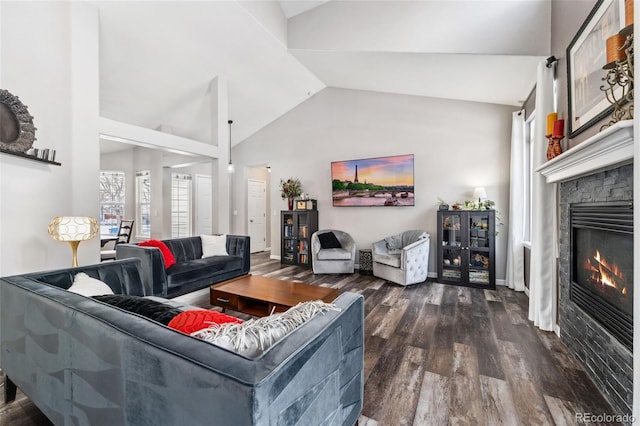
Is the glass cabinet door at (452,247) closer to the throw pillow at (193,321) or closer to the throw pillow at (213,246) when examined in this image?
the throw pillow at (213,246)

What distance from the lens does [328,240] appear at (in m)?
5.10

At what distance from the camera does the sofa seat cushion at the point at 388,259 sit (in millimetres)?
4107

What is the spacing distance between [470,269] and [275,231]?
13.2ft

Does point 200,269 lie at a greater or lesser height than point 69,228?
lesser

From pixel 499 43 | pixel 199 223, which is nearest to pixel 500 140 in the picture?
pixel 499 43

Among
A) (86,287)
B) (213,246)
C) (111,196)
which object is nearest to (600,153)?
(86,287)

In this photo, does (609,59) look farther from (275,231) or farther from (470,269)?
(275,231)

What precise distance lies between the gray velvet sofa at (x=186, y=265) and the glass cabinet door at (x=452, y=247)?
9.88ft

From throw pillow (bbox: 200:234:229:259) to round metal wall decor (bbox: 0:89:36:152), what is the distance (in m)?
2.12

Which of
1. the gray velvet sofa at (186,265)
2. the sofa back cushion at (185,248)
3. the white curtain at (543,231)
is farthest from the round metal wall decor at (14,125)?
the white curtain at (543,231)

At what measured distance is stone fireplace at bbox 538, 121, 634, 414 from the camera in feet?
4.88

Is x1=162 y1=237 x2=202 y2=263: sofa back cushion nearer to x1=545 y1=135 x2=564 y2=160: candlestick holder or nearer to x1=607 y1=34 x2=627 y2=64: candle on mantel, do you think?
x1=545 y1=135 x2=564 y2=160: candlestick holder

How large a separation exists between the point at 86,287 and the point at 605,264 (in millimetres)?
3270

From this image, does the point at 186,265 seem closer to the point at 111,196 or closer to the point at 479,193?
the point at 479,193
